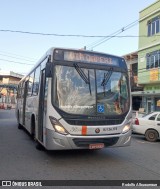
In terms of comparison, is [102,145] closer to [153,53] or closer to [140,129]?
[140,129]

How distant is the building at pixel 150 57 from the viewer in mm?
28344

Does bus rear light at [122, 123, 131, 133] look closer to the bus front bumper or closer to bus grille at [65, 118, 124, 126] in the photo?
bus grille at [65, 118, 124, 126]

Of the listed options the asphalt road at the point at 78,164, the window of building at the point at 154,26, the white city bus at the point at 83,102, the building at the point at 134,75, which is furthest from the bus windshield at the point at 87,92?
the building at the point at 134,75

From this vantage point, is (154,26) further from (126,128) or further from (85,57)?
(126,128)

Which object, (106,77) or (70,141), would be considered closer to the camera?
(70,141)

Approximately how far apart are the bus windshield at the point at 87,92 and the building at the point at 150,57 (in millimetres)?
20325

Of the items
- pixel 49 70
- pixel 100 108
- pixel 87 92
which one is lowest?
pixel 100 108

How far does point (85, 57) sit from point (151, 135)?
7.01m

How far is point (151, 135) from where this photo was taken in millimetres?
13938

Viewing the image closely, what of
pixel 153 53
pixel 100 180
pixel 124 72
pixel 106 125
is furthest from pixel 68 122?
pixel 153 53

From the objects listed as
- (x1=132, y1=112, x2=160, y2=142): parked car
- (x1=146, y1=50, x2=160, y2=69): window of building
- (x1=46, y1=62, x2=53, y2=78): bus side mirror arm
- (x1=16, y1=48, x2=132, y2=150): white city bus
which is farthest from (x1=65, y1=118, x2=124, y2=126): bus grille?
(x1=146, y1=50, x2=160, y2=69): window of building

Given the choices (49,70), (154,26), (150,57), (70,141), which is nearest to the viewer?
(70,141)

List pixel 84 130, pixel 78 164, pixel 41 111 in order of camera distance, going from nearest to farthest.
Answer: pixel 84 130 < pixel 78 164 < pixel 41 111

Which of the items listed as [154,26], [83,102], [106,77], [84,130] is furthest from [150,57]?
[84,130]
